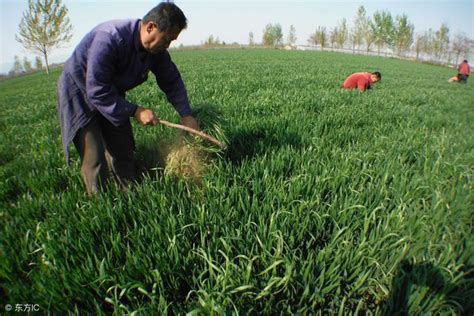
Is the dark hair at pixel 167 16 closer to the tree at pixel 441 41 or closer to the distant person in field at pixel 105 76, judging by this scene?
the distant person in field at pixel 105 76

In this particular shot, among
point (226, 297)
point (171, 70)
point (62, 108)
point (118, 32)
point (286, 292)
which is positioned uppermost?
point (118, 32)

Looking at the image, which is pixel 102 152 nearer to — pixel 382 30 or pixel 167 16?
pixel 167 16

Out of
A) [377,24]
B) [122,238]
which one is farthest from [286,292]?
[377,24]

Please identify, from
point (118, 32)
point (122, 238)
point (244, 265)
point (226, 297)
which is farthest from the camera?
point (118, 32)

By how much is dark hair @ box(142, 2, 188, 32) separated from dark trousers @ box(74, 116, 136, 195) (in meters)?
1.07

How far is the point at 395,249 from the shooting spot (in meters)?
1.58

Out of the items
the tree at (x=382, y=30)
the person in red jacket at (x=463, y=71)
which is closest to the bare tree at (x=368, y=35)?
the tree at (x=382, y=30)

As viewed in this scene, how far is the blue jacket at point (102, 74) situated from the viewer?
7.22ft

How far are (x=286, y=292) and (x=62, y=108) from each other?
7.83ft

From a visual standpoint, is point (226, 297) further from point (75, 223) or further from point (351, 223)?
point (75, 223)

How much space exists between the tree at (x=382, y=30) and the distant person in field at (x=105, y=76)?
263ft

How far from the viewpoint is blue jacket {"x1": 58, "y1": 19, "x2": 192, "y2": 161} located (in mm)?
2201

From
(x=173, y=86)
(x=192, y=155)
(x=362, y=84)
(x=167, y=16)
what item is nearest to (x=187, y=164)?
(x=192, y=155)

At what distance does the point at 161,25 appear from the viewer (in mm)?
2166
